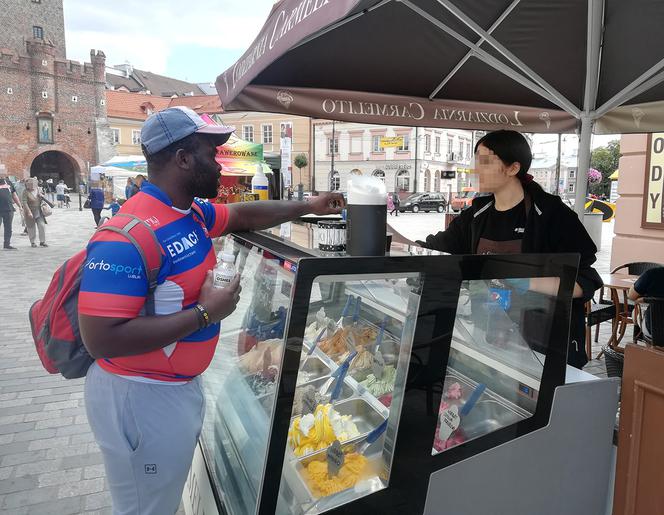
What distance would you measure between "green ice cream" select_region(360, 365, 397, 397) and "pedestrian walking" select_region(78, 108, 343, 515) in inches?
22.1

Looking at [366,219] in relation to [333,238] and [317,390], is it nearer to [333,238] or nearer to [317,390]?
[333,238]

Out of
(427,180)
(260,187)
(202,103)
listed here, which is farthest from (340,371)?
(202,103)

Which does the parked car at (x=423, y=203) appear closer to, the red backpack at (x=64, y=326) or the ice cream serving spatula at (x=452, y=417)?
the ice cream serving spatula at (x=452, y=417)

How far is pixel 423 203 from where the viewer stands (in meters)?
33.1

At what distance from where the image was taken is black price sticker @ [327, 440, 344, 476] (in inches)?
60.5

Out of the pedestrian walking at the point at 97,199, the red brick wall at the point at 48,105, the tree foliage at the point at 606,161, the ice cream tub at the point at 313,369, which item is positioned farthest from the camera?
the tree foliage at the point at 606,161

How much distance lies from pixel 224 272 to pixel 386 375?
0.65 m

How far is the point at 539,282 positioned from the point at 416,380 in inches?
23.4

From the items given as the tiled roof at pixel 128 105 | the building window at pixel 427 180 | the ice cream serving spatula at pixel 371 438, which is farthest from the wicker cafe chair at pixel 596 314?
the tiled roof at pixel 128 105

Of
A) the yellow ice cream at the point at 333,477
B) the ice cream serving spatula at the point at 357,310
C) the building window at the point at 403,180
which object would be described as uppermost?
the building window at the point at 403,180

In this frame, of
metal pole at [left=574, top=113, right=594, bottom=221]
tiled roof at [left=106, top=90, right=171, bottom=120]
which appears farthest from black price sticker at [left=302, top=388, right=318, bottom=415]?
tiled roof at [left=106, top=90, right=171, bottom=120]

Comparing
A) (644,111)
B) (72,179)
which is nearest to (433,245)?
(644,111)

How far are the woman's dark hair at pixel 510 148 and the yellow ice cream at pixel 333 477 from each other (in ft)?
5.21

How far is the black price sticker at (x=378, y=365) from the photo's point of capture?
5.56ft
